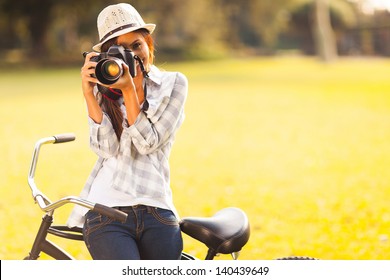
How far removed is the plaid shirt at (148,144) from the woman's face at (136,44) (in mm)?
115

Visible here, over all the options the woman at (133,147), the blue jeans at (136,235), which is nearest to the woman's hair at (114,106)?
the woman at (133,147)

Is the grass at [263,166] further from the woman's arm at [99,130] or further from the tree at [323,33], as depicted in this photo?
the tree at [323,33]

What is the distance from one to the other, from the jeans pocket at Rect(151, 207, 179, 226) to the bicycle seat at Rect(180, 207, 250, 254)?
7cm

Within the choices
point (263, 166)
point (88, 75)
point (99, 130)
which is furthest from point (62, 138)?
point (263, 166)

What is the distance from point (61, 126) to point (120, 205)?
11.9 metres

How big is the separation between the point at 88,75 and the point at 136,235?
0.62 m

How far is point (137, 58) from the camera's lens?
8.86ft

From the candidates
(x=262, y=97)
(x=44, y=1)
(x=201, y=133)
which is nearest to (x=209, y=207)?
(x=201, y=133)

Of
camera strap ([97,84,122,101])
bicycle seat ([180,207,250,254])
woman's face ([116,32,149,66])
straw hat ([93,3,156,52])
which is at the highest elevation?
straw hat ([93,3,156,52])

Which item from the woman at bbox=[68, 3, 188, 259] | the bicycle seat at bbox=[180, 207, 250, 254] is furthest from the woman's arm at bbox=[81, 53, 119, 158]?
the bicycle seat at bbox=[180, 207, 250, 254]

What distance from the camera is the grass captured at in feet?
20.2

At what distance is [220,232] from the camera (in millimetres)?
2830

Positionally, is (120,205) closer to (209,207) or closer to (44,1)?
(209,207)

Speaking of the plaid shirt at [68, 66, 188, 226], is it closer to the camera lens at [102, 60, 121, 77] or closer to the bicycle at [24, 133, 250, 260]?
the bicycle at [24, 133, 250, 260]
